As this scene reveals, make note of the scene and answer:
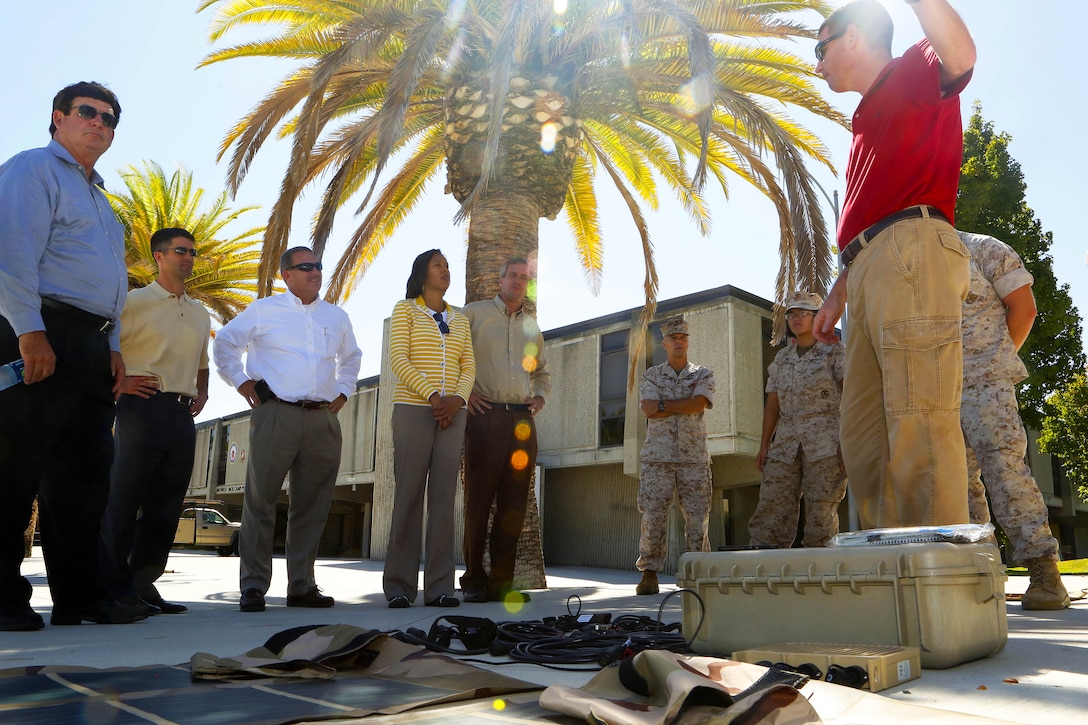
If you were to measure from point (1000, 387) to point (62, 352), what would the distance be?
14.5 ft

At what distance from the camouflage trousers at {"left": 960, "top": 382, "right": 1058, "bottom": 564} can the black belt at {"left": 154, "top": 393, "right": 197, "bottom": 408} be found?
4.05 m

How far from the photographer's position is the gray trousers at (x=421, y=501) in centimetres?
473

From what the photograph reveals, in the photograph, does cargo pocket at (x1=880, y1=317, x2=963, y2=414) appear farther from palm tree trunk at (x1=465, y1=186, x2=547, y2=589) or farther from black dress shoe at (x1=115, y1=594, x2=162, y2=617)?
palm tree trunk at (x1=465, y1=186, x2=547, y2=589)

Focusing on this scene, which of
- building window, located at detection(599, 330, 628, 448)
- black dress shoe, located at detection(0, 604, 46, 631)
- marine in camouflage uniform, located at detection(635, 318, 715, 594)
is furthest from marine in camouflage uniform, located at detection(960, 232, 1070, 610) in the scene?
building window, located at detection(599, 330, 628, 448)

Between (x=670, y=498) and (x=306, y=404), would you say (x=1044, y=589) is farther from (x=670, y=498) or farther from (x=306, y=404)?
(x=306, y=404)

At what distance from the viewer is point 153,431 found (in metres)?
4.18

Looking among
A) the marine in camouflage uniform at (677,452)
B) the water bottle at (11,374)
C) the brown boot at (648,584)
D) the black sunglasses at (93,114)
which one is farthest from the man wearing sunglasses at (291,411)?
the marine in camouflage uniform at (677,452)

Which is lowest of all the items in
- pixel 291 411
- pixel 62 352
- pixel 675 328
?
pixel 291 411

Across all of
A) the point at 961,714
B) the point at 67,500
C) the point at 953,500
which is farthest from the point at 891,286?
the point at 67,500

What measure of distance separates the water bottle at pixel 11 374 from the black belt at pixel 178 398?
1.08m

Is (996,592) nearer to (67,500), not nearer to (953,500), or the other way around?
(953,500)

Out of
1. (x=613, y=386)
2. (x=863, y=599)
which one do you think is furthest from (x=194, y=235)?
(x=863, y=599)

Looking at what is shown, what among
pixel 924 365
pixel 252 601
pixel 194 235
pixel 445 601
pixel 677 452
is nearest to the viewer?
pixel 924 365

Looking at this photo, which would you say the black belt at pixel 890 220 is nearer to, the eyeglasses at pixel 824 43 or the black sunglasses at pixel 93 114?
the eyeglasses at pixel 824 43
